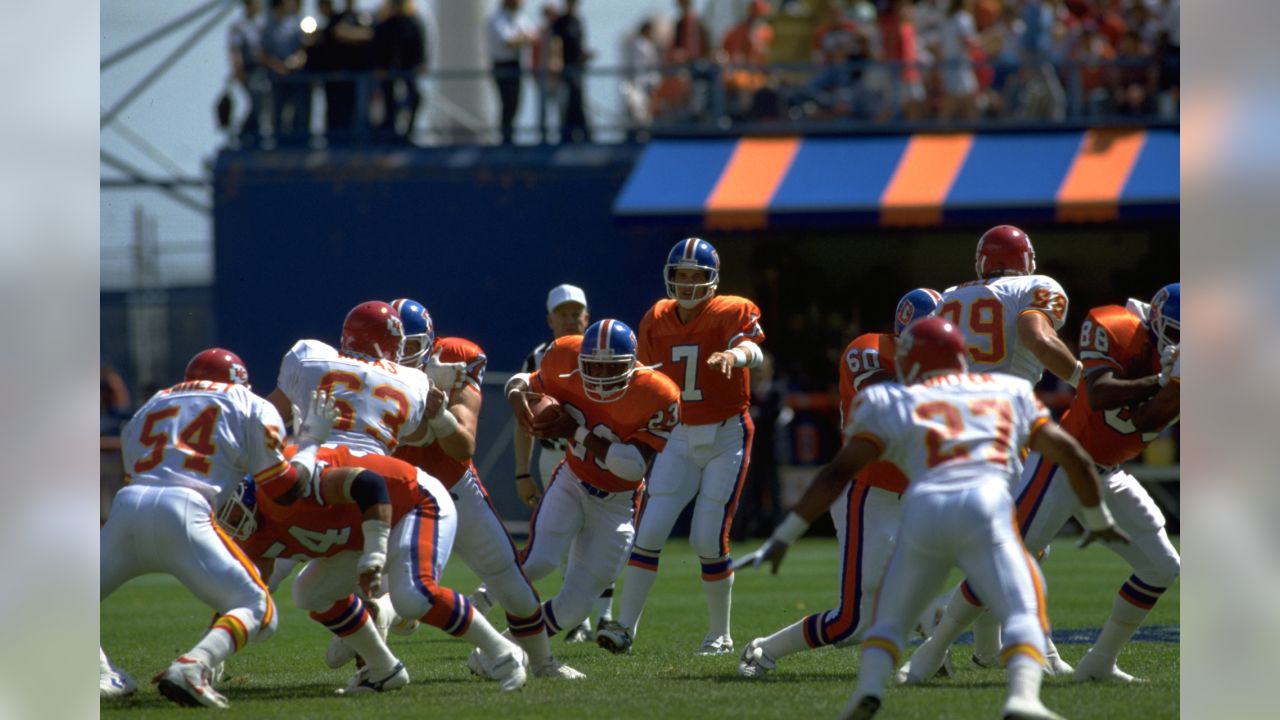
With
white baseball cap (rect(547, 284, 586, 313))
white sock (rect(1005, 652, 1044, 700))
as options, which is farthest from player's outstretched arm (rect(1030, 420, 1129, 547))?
white baseball cap (rect(547, 284, 586, 313))

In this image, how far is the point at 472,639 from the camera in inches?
285

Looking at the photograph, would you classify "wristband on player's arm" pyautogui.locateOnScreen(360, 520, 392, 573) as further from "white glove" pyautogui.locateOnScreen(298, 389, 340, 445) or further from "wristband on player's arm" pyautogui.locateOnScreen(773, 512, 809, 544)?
"wristband on player's arm" pyautogui.locateOnScreen(773, 512, 809, 544)

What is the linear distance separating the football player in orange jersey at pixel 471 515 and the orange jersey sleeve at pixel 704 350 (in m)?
1.29

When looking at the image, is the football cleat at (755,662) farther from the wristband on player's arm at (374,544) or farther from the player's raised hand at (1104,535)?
the player's raised hand at (1104,535)

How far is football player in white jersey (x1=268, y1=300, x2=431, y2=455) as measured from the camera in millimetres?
7387

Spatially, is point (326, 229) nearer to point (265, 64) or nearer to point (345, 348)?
point (265, 64)

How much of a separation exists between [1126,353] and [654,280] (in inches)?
447

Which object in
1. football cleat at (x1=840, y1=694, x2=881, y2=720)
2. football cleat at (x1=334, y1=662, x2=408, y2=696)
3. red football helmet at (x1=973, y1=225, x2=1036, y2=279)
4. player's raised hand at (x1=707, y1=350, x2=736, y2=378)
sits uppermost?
red football helmet at (x1=973, y1=225, x2=1036, y2=279)

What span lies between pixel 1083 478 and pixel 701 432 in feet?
11.2

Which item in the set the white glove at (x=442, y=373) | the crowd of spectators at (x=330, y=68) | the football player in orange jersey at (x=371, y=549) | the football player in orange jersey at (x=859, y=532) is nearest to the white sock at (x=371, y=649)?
the football player in orange jersey at (x=371, y=549)

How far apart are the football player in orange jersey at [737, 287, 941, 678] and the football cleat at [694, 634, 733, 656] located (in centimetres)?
103

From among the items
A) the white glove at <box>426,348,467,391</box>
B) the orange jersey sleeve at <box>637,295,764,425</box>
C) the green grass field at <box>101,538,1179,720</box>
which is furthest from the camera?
the orange jersey sleeve at <box>637,295,764,425</box>

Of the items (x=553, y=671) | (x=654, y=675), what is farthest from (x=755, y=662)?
(x=553, y=671)
